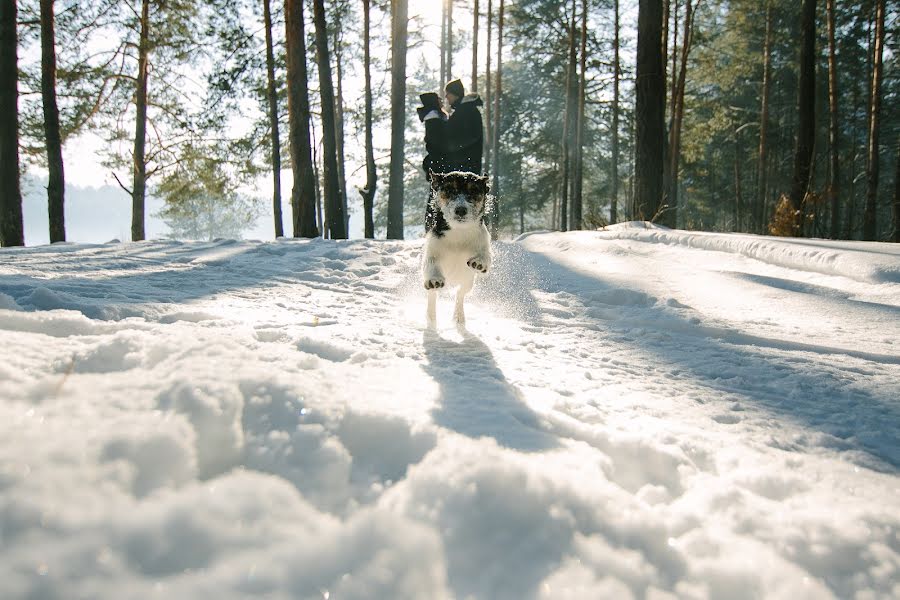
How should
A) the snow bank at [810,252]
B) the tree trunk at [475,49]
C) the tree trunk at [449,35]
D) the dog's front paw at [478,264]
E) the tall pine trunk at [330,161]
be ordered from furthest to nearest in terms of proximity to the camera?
the tree trunk at [449,35], the tree trunk at [475,49], the tall pine trunk at [330,161], the snow bank at [810,252], the dog's front paw at [478,264]

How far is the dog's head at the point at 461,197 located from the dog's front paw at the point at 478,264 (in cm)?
30

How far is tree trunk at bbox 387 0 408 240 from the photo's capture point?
43.9 ft

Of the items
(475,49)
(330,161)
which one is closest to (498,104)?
(475,49)

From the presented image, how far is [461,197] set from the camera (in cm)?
378

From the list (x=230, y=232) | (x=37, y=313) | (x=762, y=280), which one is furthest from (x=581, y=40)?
(x=230, y=232)

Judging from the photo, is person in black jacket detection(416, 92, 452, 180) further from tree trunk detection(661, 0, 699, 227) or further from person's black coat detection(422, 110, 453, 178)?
tree trunk detection(661, 0, 699, 227)

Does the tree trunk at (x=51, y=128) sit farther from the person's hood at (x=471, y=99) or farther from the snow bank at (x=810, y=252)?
the snow bank at (x=810, y=252)

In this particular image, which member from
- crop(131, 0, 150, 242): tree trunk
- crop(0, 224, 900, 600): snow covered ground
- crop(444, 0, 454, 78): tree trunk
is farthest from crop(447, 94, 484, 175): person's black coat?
crop(444, 0, 454, 78): tree trunk

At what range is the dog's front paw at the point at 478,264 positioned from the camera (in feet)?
12.2

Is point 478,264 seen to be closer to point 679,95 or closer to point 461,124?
point 461,124

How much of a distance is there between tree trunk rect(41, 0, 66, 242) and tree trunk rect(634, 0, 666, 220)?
1295 cm

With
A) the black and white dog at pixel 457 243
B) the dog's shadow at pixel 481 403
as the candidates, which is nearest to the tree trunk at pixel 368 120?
the black and white dog at pixel 457 243

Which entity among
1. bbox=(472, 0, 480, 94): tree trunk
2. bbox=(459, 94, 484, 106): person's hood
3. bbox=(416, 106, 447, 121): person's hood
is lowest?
bbox=(416, 106, 447, 121): person's hood

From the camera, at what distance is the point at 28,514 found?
3.54ft
